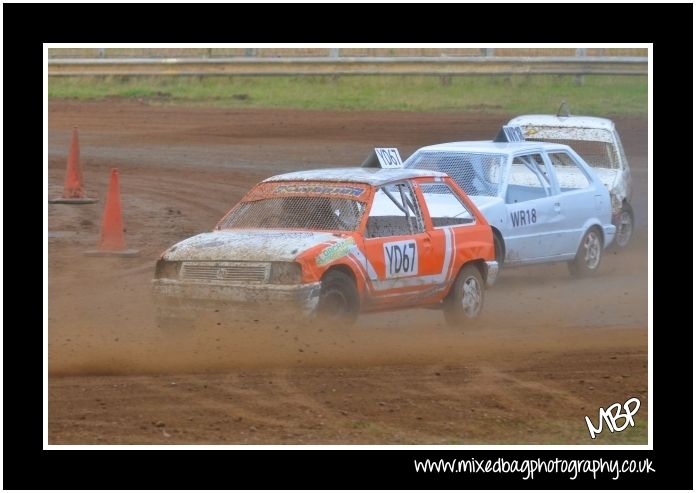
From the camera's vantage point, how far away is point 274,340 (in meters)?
9.84

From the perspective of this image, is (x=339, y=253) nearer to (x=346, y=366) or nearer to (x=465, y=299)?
(x=346, y=366)

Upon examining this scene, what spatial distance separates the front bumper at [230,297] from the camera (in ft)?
31.8

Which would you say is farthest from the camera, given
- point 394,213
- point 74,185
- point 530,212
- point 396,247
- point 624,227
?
point 74,185

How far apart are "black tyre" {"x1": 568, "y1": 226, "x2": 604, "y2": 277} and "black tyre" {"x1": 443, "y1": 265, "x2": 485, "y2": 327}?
2906 millimetres

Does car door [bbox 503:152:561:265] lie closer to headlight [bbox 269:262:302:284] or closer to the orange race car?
the orange race car

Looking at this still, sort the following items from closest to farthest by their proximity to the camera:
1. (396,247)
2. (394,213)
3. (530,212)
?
(396,247), (394,213), (530,212)

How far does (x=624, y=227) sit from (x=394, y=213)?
586 cm

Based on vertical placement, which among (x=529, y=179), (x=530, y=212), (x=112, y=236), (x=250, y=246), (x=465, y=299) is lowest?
(x=465, y=299)

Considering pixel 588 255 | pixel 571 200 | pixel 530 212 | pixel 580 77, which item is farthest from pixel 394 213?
pixel 580 77

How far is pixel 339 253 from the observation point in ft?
33.0

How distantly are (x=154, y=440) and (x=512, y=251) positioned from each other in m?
5.72

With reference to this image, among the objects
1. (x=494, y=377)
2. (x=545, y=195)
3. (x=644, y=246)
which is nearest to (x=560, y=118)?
(x=644, y=246)

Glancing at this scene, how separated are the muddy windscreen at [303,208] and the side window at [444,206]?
1018 millimetres

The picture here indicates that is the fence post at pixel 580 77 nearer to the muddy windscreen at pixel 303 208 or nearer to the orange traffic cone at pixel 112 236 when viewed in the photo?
the orange traffic cone at pixel 112 236
